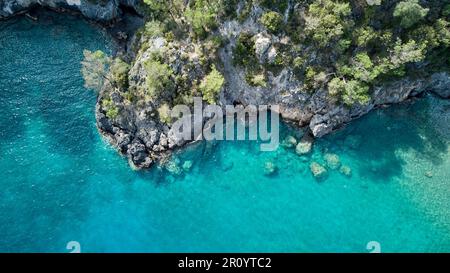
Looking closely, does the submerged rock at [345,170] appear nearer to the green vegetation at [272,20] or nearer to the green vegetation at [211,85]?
the green vegetation at [211,85]

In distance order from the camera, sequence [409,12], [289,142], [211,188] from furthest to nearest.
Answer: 1. [289,142]
2. [211,188]
3. [409,12]

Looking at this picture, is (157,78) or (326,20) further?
(157,78)

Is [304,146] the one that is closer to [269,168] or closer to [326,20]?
[269,168]

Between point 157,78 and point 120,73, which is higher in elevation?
point 157,78

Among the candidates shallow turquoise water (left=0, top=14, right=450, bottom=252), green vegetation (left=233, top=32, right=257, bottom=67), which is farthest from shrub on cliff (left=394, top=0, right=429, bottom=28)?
green vegetation (left=233, top=32, right=257, bottom=67)

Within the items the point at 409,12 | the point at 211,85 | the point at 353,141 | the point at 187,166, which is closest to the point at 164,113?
the point at 211,85

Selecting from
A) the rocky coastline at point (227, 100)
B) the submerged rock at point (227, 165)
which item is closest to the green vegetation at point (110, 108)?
the rocky coastline at point (227, 100)

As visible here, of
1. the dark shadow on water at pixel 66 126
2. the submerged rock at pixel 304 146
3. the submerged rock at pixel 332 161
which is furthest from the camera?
the dark shadow on water at pixel 66 126
